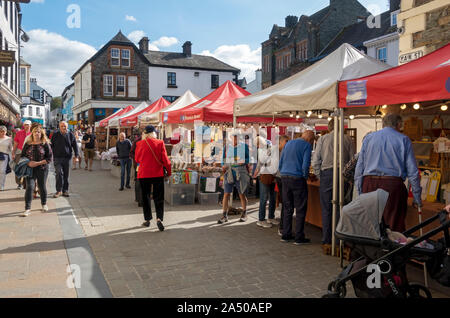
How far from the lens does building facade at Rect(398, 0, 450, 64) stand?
8.44m

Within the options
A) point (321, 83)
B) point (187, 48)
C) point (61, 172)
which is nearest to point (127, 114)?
point (61, 172)

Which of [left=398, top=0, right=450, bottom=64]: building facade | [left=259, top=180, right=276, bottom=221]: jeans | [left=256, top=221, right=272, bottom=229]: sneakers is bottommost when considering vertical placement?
[left=256, top=221, right=272, bottom=229]: sneakers

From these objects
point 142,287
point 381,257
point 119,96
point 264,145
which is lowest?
point 142,287

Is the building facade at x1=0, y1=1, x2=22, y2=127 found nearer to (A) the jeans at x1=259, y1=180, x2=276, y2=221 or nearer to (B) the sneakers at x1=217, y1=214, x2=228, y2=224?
(B) the sneakers at x1=217, y1=214, x2=228, y2=224

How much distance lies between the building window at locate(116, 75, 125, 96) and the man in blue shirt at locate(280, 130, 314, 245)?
3768 centimetres

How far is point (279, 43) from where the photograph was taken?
1470 inches

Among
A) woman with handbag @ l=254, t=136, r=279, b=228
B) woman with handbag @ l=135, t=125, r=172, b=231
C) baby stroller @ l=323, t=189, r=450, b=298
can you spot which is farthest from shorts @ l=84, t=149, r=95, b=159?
baby stroller @ l=323, t=189, r=450, b=298

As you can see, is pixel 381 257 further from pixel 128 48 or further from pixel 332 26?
pixel 128 48

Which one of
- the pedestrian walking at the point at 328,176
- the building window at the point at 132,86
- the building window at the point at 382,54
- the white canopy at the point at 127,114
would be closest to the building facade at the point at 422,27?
the pedestrian walking at the point at 328,176

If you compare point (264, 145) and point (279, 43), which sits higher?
point (279, 43)

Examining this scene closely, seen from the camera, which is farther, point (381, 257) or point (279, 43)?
point (279, 43)

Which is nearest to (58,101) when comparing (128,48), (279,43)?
(128,48)

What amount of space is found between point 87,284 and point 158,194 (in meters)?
2.78

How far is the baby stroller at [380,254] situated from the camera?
10.8 ft
